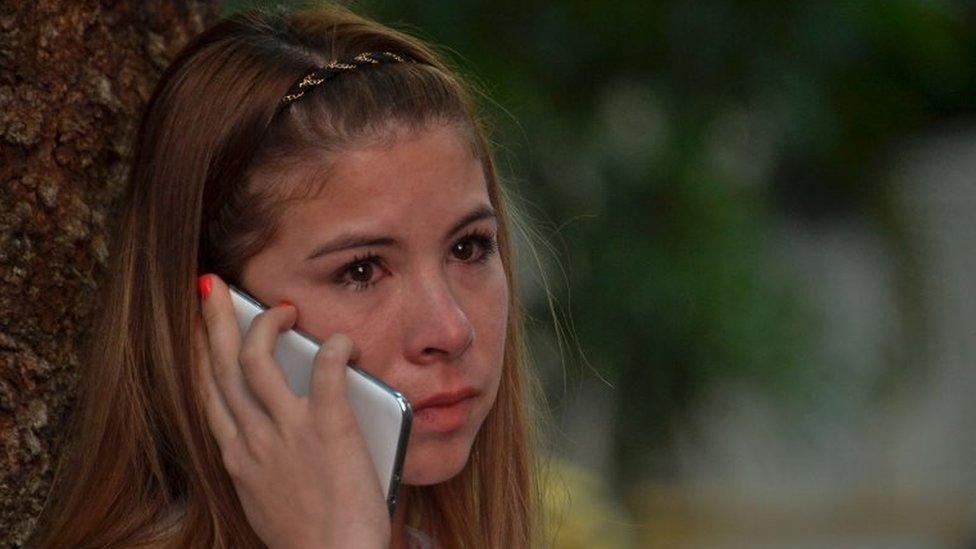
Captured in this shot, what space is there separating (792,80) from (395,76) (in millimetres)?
4652

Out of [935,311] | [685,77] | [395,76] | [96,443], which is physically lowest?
[935,311]

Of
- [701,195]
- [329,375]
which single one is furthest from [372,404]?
[701,195]

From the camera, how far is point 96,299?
2.57 meters

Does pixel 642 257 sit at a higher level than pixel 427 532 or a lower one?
lower

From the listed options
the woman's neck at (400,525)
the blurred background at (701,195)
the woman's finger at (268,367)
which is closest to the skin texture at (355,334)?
the woman's finger at (268,367)

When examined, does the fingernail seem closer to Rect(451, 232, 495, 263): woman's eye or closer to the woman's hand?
the woman's hand

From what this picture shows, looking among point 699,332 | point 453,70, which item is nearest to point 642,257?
point 699,332

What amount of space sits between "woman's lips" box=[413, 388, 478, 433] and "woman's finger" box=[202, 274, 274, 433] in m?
0.21

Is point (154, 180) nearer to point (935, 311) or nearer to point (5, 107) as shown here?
point (5, 107)

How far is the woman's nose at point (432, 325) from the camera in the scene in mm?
2211

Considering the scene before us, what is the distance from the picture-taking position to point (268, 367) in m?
2.19

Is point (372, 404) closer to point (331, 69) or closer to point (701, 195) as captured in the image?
point (331, 69)

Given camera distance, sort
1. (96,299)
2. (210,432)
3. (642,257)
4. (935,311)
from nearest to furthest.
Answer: (210,432) < (96,299) < (642,257) < (935,311)

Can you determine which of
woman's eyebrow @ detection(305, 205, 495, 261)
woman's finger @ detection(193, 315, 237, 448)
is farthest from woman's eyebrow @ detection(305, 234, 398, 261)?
woman's finger @ detection(193, 315, 237, 448)
